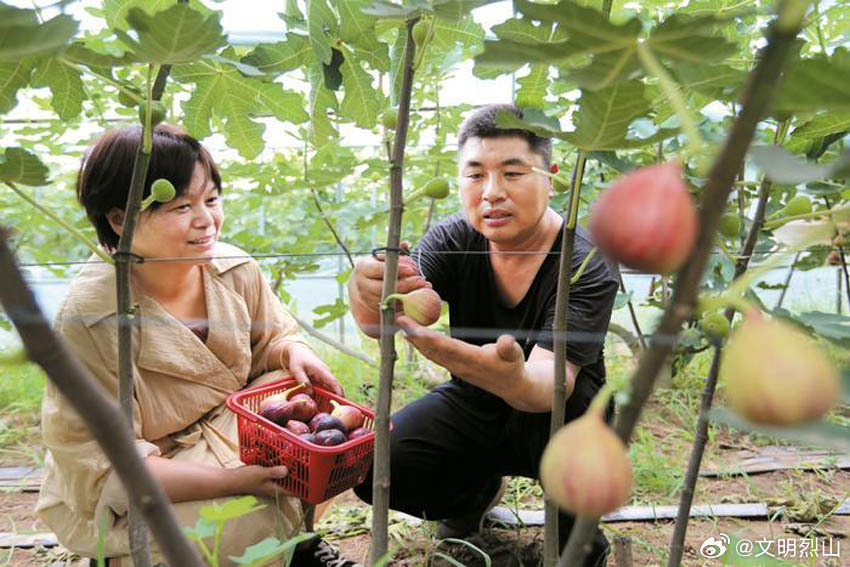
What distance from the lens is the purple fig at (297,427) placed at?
139 centimetres

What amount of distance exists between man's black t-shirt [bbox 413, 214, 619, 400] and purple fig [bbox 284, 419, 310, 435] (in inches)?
14.1

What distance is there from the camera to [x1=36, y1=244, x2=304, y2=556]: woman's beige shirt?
1.42 metres

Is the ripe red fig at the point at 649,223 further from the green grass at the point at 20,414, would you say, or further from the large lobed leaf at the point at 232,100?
the green grass at the point at 20,414

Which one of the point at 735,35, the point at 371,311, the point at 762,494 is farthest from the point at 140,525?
the point at 762,494

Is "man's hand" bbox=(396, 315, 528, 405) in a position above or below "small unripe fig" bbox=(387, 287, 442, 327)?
below

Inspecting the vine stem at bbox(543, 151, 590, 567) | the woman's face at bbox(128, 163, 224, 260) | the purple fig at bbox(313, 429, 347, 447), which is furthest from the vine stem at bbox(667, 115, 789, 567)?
the woman's face at bbox(128, 163, 224, 260)

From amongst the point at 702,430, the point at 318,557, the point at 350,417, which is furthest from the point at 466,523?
the point at 702,430

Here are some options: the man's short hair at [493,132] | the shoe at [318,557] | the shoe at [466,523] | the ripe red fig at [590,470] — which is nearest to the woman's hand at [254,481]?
the shoe at [318,557]

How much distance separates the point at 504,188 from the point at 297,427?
0.66m

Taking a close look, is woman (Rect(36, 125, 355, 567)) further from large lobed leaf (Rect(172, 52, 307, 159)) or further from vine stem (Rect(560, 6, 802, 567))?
vine stem (Rect(560, 6, 802, 567))

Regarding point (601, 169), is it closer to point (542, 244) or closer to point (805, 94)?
point (542, 244)

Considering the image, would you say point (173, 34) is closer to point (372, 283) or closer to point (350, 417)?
point (372, 283)

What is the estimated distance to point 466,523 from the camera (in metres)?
1.89

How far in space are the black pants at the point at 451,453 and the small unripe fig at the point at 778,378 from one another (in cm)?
142
